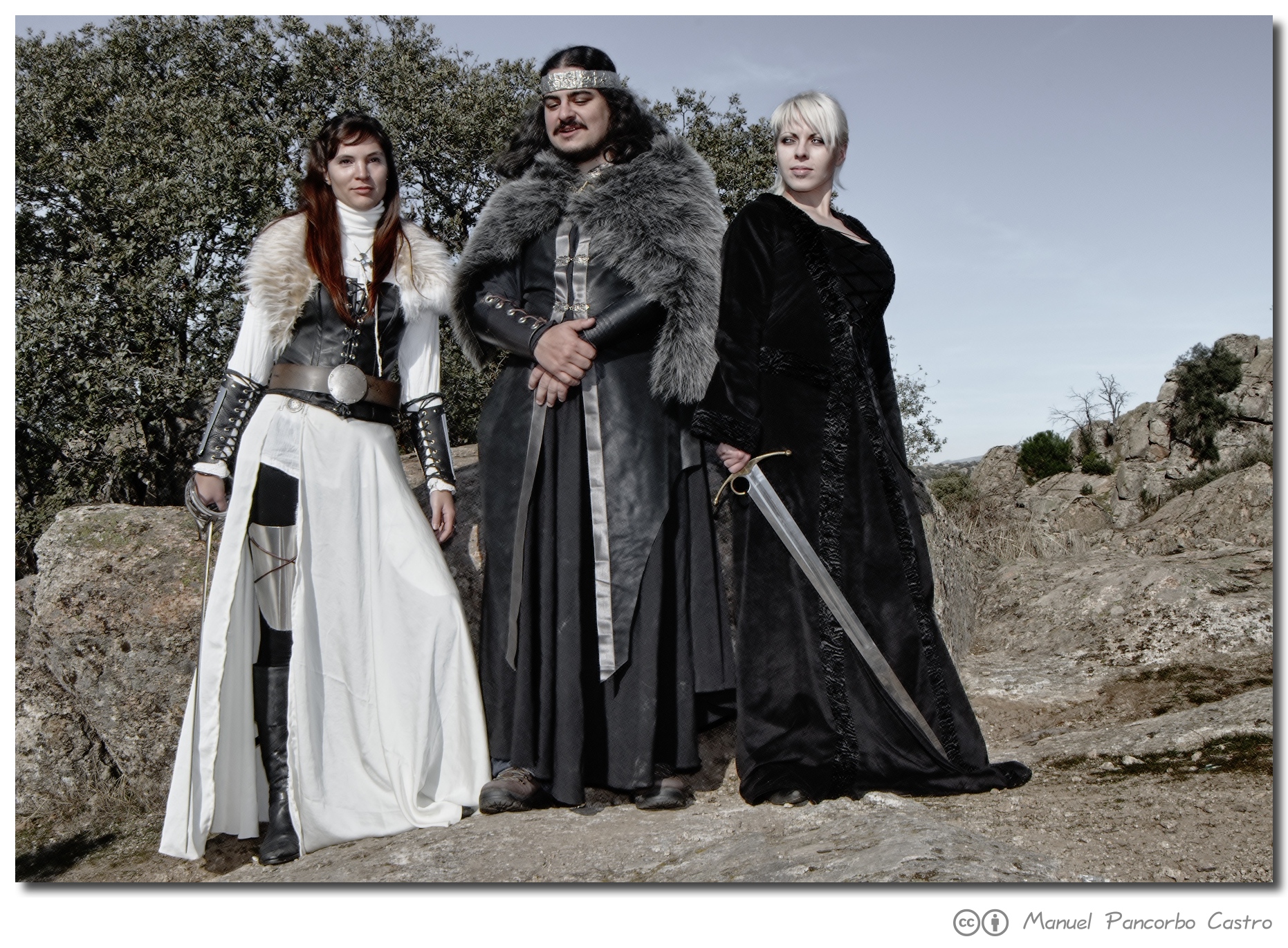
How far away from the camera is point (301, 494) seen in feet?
10.7

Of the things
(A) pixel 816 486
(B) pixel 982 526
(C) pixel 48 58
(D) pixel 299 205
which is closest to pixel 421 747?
(A) pixel 816 486

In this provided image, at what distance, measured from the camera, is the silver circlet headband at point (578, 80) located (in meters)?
3.43

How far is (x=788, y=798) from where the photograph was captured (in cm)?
319

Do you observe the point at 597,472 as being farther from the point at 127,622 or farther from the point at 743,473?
the point at 127,622

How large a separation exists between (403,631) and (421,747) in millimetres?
337

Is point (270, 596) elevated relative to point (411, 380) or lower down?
lower down

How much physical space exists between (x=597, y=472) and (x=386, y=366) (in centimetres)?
70

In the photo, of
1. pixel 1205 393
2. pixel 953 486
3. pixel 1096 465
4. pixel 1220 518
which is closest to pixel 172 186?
pixel 1220 518

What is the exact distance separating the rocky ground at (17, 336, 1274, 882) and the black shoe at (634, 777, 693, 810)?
5cm

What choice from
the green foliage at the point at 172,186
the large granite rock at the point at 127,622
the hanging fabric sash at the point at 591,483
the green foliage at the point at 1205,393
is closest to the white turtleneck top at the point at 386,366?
the hanging fabric sash at the point at 591,483

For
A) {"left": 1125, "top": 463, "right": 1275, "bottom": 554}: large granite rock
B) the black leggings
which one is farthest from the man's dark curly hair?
{"left": 1125, "top": 463, "right": 1275, "bottom": 554}: large granite rock

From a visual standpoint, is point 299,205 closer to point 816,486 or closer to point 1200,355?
point 816,486

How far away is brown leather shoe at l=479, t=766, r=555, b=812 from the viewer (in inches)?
126

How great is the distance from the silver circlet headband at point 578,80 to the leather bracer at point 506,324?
0.65 meters
